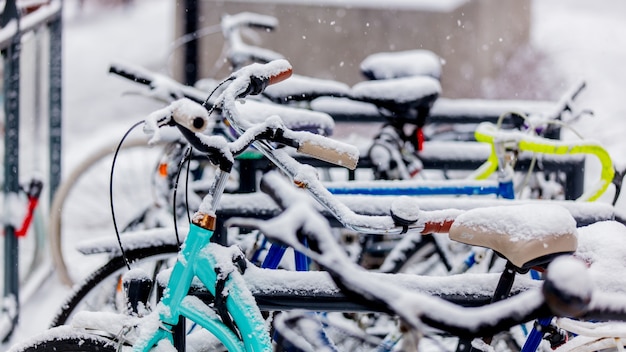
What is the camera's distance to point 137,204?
503 centimetres

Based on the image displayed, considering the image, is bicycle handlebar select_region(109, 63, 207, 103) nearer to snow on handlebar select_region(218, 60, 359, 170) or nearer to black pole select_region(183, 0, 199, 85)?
snow on handlebar select_region(218, 60, 359, 170)

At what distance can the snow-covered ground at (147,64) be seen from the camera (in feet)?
17.1

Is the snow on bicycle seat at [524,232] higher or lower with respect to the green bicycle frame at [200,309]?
higher

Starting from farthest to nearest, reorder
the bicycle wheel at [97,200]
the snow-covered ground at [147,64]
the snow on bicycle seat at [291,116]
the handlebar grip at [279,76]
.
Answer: the snow-covered ground at [147,64]
the bicycle wheel at [97,200]
the snow on bicycle seat at [291,116]
the handlebar grip at [279,76]

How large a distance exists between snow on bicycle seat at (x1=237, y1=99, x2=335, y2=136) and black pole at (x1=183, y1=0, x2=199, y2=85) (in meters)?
4.20

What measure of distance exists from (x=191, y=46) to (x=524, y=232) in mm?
5915

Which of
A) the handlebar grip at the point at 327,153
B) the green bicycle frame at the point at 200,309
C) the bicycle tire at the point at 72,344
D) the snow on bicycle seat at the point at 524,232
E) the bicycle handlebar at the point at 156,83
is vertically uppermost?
the bicycle handlebar at the point at 156,83

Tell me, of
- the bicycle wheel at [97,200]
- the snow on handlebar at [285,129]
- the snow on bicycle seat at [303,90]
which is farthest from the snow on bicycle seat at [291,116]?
the bicycle wheel at [97,200]

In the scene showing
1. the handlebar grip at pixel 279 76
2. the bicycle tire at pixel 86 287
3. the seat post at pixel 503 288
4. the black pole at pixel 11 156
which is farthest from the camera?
the black pole at pixel 11 156

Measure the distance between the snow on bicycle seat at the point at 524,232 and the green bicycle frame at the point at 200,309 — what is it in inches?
21.5

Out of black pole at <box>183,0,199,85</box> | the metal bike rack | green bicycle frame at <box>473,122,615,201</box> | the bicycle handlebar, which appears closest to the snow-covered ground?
the metal bike rack

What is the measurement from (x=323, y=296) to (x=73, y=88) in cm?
1002

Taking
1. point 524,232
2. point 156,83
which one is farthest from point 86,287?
point 524,232

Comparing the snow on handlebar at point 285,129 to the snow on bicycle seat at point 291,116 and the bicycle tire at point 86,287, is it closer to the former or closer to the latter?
the snow on bicycle seat at point 291,116
